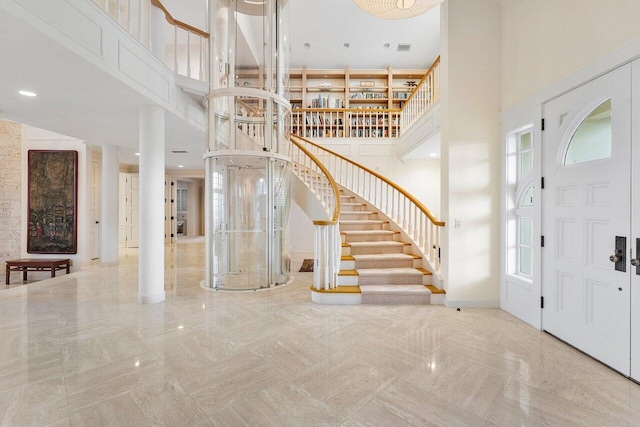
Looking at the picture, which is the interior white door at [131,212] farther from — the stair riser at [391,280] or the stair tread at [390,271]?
the stair riser at [391,280]

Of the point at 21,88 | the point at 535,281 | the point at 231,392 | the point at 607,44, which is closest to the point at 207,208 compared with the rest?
the point at 21,88

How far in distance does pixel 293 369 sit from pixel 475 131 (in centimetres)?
345

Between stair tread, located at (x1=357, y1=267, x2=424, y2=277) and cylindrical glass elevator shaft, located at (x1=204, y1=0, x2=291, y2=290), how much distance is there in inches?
57.4

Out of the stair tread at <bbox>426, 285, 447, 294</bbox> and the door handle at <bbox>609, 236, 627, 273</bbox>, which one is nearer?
the door handle at <bbox>609, 236, 627, 273</bbox>

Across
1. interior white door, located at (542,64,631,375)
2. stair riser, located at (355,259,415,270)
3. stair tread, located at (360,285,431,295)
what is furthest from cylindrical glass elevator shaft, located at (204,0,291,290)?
interior white door, located at (542,64,631,375)

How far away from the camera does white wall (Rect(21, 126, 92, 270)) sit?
22.3ft

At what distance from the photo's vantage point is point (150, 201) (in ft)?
12.9

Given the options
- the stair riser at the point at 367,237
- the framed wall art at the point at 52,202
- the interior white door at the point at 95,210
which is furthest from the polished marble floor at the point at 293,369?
the interior white door at the point at 95,210

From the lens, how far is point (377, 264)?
4535mm

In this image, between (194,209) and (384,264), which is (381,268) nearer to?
(384,264)

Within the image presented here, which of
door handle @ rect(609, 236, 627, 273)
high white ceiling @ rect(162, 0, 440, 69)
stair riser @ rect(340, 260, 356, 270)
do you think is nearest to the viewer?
door handle @ rect(609, 236, 627, 273)

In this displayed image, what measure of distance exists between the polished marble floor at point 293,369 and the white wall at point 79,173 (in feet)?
12.1

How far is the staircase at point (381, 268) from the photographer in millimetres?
3930

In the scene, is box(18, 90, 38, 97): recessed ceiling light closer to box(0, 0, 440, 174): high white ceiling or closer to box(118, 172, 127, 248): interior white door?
box(0, 0, 440, 174): high white ceiling
